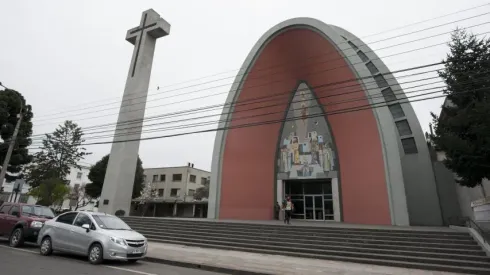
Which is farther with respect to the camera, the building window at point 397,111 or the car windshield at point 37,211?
the building window at point 397,111

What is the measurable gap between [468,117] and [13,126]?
110 ft

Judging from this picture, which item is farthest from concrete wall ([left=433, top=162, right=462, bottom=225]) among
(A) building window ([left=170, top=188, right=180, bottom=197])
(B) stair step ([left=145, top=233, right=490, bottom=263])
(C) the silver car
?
(A) building window ([left=170, top=188, right=180, bottom=197])

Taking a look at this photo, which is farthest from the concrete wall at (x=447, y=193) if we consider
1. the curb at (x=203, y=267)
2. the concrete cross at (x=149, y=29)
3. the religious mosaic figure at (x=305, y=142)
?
the concrete cross at (x=149, y=29)

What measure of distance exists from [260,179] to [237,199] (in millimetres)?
2729

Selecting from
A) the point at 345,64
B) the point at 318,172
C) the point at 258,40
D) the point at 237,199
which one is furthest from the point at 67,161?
the point at 345,64

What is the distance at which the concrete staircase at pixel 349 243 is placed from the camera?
9047 millimetres

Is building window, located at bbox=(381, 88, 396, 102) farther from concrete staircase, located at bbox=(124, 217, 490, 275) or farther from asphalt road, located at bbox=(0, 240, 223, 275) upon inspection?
asphalt road, located at bbox=(0, 240, 223, 275)

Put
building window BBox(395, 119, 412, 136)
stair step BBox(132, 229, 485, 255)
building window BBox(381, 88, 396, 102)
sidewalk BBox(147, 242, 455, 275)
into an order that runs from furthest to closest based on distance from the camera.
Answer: building window BBox(381, 88, 396, 102)
building window BBox(395, 119, 412, 136)
stair step BBox(132, 229, 485, 255)
sidewalk BBox(147, 242, 455, 275)

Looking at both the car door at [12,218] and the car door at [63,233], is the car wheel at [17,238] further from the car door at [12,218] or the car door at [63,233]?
the car door at [63,233]

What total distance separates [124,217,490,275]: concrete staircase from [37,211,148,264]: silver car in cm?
520

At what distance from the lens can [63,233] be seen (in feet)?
27.7

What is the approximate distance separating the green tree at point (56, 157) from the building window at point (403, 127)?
1436 inches

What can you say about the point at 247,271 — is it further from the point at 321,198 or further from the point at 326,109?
the point at 326,109

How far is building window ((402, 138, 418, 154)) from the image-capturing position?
68.6 feet
